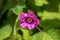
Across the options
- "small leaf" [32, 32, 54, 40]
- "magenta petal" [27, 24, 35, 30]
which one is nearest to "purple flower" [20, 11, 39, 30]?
"magenta petal" [27, 24, 35, 30]

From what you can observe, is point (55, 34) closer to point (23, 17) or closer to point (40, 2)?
point (23, 17)

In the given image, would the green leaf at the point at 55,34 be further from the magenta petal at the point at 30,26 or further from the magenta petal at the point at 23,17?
the magenta petal at the point at 23,17

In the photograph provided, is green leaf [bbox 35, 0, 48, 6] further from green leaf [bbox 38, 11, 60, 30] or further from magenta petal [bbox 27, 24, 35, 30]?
magenta petal [bbox 27, 24, 35, 30]

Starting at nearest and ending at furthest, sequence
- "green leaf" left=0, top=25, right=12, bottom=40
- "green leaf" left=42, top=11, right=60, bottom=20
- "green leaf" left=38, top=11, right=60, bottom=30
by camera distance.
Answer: "green leaf" left=0, top=25, right=12, bottom=40, "green leaf" left=38, top=11, right=60, bottom=30, "green leaf" left=42, top=11, right=60, bottom=20

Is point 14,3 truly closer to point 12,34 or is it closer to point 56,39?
point 12,34

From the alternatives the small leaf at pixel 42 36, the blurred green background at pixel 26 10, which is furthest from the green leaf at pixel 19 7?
the small leaf at pixel 42 36

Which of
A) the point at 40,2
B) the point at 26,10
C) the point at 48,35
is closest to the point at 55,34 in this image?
the point at 48,35

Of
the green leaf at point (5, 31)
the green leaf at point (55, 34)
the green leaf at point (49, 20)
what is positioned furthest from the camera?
the green leaf at point (49, 20)

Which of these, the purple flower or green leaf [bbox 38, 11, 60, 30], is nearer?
the purple flower
